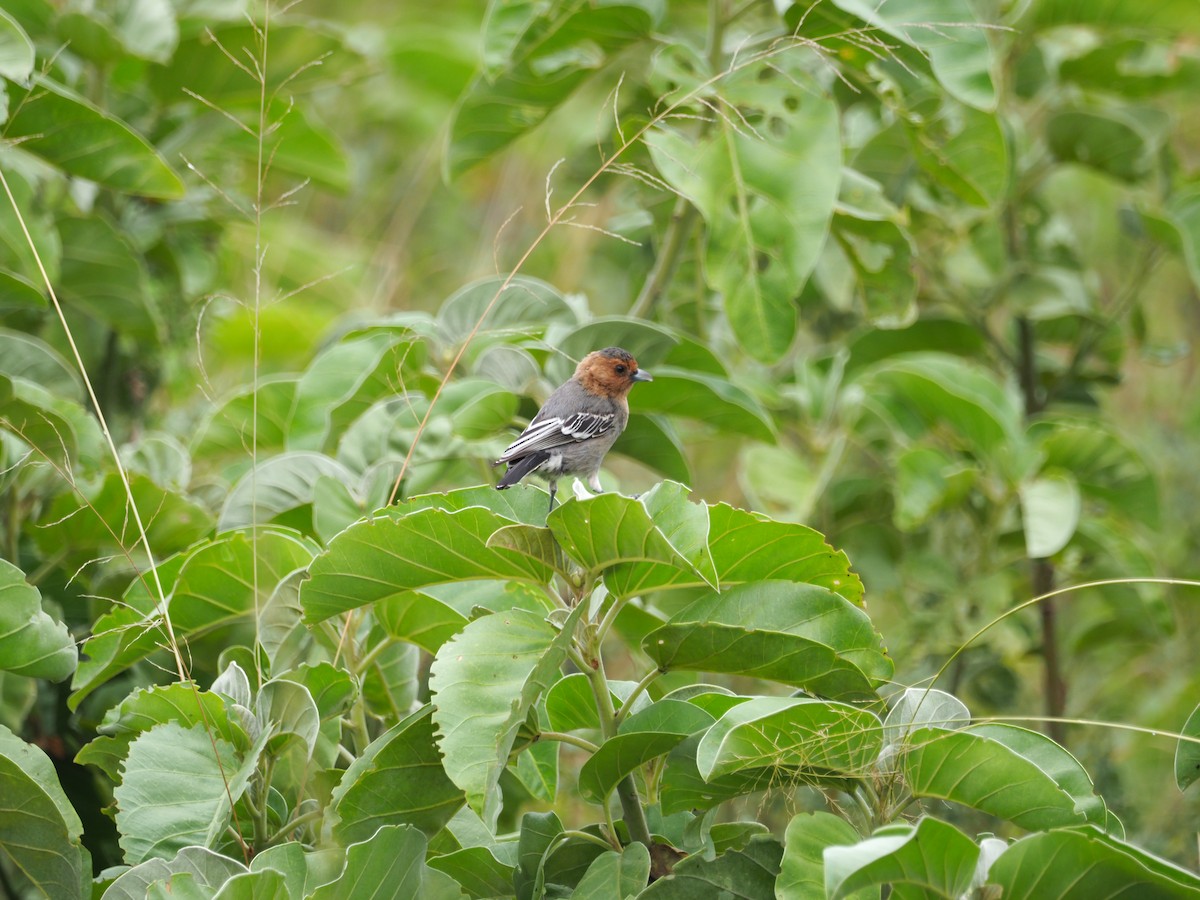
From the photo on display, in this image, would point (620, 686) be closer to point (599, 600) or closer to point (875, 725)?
point (599, 600)

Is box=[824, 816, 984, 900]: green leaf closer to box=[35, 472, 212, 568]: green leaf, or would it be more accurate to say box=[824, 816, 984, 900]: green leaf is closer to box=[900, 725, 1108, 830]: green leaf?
box=[900, 725, 1108, 830]: green leaf

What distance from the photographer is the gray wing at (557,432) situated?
2877 mm

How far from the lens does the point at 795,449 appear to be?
4.80 meters

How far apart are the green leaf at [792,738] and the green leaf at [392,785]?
1.49ft

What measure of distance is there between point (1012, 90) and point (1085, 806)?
3541 mm

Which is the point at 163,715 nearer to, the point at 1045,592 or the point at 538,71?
the point at 538,71

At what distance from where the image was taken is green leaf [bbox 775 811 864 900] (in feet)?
5.67

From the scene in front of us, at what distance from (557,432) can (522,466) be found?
0.51ft

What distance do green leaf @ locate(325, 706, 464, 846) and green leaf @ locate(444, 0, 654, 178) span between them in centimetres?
193

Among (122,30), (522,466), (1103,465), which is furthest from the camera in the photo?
(1103,465)

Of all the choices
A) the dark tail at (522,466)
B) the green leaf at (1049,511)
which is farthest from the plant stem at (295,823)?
the green leaf at (1049,511)

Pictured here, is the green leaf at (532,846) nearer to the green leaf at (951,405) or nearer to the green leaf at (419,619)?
the green leaf at (419,619)

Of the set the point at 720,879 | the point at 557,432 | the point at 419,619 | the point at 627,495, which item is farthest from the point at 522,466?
the point at 720,879

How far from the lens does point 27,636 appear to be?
7.17 ft
